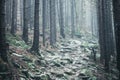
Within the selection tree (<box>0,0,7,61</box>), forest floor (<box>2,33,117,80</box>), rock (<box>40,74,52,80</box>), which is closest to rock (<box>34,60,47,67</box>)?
forest floor (<box>2,33,117,80</box>)

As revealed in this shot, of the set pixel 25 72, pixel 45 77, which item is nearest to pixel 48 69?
pixel 45 77

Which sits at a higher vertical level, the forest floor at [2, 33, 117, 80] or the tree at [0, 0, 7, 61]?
the tree at [0, 0, 7, 61]

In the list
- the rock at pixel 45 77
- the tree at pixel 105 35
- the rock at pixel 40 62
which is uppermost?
the tree at pixel 105 35

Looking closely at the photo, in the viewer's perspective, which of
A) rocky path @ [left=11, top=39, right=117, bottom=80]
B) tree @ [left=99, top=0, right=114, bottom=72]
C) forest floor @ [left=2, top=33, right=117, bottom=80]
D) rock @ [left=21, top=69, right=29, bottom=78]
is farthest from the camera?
tree @ [left=99, top=0, right=114, bottom=72]

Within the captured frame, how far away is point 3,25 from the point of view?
9.59 meters

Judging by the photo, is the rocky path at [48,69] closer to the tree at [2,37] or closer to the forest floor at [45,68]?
the forest floor at [45,68]

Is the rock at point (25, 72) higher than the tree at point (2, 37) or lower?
lower

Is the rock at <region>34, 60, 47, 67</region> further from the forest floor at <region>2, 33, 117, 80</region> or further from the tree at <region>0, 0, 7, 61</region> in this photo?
the tree at <region>0, 0, 7, 61</region>

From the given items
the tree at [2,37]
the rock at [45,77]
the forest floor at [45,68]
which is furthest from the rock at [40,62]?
the tree at [2,37]

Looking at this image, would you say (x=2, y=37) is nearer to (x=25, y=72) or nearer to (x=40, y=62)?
(x=25, y=72)

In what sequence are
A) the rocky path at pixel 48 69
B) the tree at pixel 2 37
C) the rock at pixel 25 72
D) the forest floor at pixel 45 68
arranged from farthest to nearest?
1. the rocky path at pixel 48 69
2. the forest floor at pixel 45 68
3. the rock at pixel 25 72
4. the tree at pixel 2 37

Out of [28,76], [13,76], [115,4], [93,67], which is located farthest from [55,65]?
[115,4]

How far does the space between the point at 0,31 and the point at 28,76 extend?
3129mm

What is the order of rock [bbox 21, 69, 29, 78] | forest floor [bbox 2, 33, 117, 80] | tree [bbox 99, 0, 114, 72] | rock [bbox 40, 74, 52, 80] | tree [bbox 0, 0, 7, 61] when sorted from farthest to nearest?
tree [bbox 99, 0, 114, 72]
rock [bbox 40, 74, 52, 80]
forest floor [bbox 2, 33, 117, 80]
rock [bbox 21, 69, 29, 78]
tree [bbox 0, 0, 7, 61]
